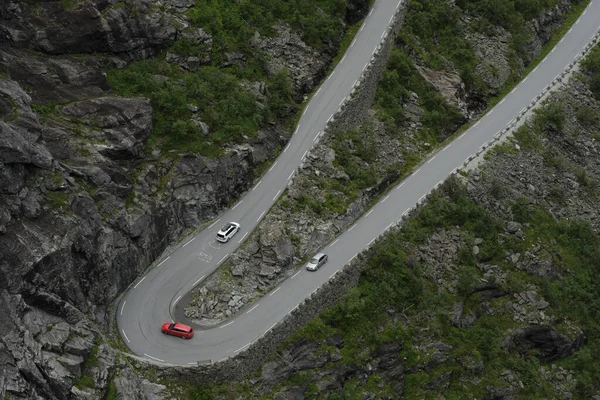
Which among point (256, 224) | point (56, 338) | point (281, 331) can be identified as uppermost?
→ point (56, 338)

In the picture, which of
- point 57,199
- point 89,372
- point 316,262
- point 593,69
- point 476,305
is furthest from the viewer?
point 593,69

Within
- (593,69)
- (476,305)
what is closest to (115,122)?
(476,305)

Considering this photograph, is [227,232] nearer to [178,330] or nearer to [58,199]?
[178,330]

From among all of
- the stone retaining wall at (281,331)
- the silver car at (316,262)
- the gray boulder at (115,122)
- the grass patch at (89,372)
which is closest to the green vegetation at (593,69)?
the stone retaining wall at (281,331)

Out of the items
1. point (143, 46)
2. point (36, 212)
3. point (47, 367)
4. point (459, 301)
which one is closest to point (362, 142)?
point (459, 301)

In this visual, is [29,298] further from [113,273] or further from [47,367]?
[113,273]

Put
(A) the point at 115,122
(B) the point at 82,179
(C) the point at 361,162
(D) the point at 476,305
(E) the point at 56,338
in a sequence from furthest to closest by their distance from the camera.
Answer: (C) the point at 361,162 → (D) the point at 476,305 → (A) the point at 115,122 → (B) the point at 82,179 → (E) the point at 56,338

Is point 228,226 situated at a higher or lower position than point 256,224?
lower

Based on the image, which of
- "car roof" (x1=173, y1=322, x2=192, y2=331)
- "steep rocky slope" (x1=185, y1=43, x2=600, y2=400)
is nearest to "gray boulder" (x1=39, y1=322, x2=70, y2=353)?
"car roof" (x1=173, y1=322, x2=192, y2=331)
